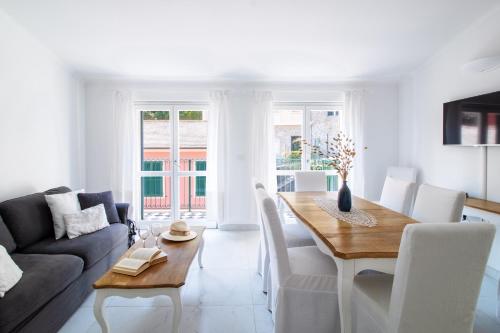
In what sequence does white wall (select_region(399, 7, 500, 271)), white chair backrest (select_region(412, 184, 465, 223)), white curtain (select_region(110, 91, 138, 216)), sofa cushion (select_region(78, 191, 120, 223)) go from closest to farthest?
1. white chair backrest (select_region(412, 184, 465, 223))
2. white wall (select_region(399, 7, 500, 271))
3. sofa cushion (select_region(78, 191, 120, 223))
4. white curtain (select_region(110, 91, 138, 216))

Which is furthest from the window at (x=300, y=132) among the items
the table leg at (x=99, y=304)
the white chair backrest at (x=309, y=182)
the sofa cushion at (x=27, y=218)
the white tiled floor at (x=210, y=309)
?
the table leg at (x=99, y=304)

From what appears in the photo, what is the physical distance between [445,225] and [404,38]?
2.78m

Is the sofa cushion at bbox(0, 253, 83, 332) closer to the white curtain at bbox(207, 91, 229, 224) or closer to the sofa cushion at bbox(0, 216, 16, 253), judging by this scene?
the sofa cushion at bbox(0, 216, 16, 253)

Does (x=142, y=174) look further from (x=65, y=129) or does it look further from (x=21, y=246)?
(x=21, y=246)

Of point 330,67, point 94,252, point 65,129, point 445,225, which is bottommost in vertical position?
point 94,252

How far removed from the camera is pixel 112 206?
3.14 meters

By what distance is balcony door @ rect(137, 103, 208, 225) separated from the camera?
174 inches

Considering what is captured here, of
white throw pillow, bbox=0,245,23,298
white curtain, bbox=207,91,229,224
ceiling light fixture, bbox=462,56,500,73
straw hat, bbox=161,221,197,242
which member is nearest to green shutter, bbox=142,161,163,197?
white curtain, bbox=207,91,229,224

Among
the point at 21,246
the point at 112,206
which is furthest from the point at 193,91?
the point at 21,246

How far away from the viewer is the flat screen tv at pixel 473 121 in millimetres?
2555

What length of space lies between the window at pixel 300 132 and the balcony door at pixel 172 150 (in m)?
1.25

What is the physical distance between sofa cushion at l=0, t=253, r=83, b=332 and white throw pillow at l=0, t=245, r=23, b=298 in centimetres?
2

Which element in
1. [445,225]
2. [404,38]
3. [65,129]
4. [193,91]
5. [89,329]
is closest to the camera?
[445,225]

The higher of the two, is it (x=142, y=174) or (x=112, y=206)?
(x=142, y=174)
